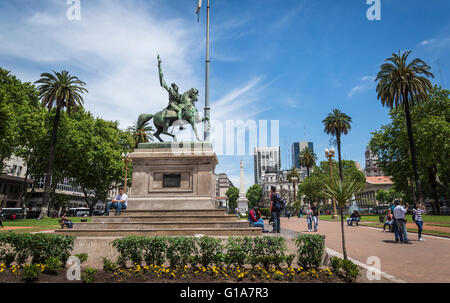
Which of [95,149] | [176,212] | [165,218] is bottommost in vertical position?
[165,218]

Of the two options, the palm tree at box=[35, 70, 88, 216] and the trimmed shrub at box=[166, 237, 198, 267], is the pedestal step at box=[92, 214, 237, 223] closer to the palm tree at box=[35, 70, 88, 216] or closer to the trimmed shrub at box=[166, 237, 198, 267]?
the trimmed shrub at box=[166, 237, 198, 267]

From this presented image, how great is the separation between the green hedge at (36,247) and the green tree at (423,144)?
37641mm

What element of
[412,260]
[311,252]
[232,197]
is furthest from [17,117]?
[232,197]

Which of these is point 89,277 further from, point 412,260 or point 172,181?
point 412,260

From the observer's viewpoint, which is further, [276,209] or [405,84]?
[405,84]

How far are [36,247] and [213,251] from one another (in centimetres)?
474

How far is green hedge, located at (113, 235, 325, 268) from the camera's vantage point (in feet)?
22.5

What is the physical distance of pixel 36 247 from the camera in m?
7.07

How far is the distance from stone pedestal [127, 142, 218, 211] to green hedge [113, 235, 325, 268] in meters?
5.69

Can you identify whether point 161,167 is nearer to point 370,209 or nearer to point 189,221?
point 189,221

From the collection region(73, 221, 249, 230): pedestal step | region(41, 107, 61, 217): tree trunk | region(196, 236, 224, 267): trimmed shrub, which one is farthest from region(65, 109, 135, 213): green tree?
region(196, 236, 224, 267): trimmed shrub

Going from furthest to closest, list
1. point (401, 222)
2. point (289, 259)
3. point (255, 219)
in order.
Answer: point (401, 222), point (255, 219), point (289, 259)

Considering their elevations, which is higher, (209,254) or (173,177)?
(173,177)

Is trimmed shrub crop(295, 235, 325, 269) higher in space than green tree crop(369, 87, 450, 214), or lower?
lower
